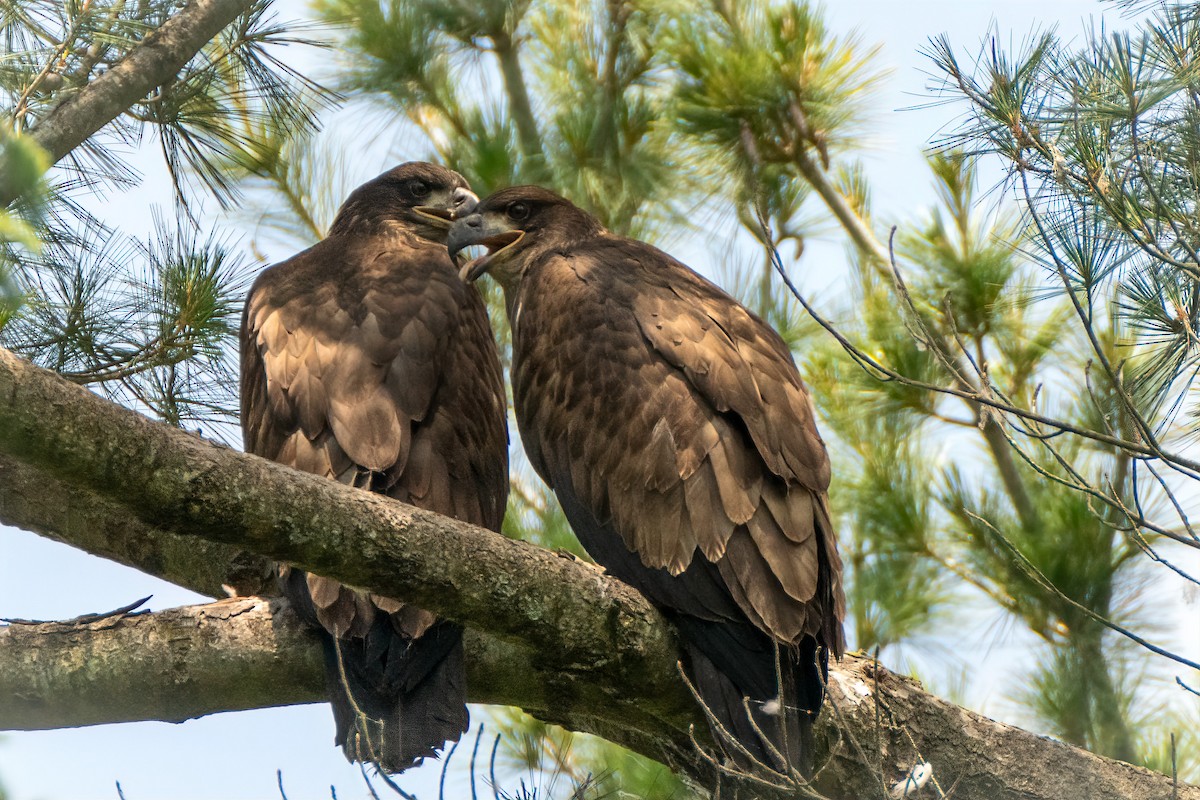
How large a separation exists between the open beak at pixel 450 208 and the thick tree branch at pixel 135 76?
4.08ft

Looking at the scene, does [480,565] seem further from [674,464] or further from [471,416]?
[471,416]

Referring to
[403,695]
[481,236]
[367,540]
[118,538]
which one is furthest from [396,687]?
[481,236]

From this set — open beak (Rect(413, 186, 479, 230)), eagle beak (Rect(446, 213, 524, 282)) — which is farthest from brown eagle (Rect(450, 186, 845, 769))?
open beak (Rect(413, 186, 479, 230))

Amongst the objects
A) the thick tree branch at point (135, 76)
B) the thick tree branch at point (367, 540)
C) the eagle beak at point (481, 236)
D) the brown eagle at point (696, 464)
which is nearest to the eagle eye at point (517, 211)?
the eagle beak at point (481, 236)

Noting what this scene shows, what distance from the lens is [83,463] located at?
2.57m

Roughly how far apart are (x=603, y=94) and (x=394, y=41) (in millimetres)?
1026

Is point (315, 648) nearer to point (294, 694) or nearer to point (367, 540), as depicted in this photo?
point (294, 694)

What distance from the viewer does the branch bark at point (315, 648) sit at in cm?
262

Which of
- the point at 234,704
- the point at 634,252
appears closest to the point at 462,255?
the point at 634,252

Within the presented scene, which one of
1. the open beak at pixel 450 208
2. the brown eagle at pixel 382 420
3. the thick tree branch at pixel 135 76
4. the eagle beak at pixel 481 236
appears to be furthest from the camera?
the open beak at pixel 450 208

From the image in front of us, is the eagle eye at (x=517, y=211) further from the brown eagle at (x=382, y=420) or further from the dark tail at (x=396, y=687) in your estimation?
the dark tail at (x=396, y=687)

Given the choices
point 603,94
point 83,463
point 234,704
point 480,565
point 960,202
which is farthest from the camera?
point 603,94

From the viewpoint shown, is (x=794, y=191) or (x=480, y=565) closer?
(x=480, y=565)

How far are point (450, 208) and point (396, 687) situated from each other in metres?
2.47
